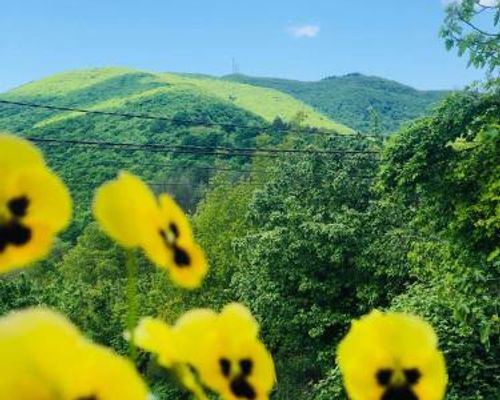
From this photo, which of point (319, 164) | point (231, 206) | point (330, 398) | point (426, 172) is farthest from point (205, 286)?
point (426, 172)

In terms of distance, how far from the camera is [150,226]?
0.40m

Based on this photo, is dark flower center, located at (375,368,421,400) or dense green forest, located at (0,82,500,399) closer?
dark flower center, located at (375,368,421,400)

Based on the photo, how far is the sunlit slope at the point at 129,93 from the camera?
101 meters

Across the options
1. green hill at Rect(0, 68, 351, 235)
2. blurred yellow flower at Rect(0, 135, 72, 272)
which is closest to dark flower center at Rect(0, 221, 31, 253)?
blurred yellow flower at Rect(0, 135, 72, 272)

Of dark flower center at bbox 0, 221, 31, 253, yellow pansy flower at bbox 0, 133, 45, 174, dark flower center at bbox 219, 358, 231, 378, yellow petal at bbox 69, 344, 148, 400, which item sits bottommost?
dark flower center at bbox 219, 358, 231, 378

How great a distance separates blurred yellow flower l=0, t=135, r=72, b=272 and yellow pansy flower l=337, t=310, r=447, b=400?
17 centimetres

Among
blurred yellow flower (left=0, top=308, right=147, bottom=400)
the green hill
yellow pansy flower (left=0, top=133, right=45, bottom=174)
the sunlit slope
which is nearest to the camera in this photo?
blurred yellow flower (left=0, top=308, right=147, bottom=400)

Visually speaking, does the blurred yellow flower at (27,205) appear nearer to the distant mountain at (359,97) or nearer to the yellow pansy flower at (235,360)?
the yellow pansy flower at (235,360)

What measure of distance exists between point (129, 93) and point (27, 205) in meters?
119

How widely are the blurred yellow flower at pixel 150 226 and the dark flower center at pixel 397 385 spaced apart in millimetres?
125

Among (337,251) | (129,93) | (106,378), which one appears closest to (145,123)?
(129,93)

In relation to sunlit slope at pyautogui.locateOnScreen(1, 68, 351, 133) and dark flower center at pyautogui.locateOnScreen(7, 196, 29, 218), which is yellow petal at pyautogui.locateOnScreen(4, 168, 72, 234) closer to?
dark flower center at pyautogui.locateOnScreen(7, 196, 29, 218)

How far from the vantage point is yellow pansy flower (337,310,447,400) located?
0.38m

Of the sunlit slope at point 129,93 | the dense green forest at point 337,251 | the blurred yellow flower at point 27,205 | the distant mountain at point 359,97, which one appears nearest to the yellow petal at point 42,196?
the blurred yellow flower at point 27,205
